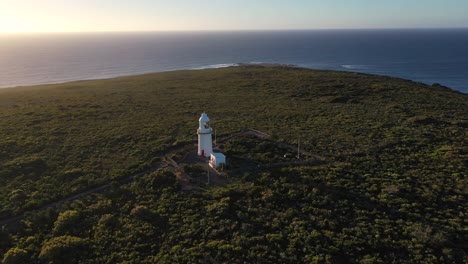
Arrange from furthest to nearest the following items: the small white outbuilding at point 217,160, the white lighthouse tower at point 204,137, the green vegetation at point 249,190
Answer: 1. the white lighthouse tower at point 204,137
2. the small white outbuilding at point 217,160
3. the green vegetation at point 249,190

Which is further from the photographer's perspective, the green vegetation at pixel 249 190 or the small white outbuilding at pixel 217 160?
the small white outbuilding at pixel 217 160

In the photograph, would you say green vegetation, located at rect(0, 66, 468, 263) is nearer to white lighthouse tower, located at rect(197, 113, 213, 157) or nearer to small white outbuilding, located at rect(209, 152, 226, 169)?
small white outbuilding, located at rect(209, 152, 226, 169)

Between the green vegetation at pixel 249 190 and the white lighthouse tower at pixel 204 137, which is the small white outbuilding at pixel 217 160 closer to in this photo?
the green vegetation at pixel 249 190

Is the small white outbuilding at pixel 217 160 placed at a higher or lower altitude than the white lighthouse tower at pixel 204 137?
lower

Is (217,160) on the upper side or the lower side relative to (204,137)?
lower

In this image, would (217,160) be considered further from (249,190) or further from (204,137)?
(249,190)

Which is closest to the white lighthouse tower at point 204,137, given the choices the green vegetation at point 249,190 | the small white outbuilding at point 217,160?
the small white outbuilding at point 217,160

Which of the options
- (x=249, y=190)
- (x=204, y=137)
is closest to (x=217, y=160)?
(x=204, y=137)
